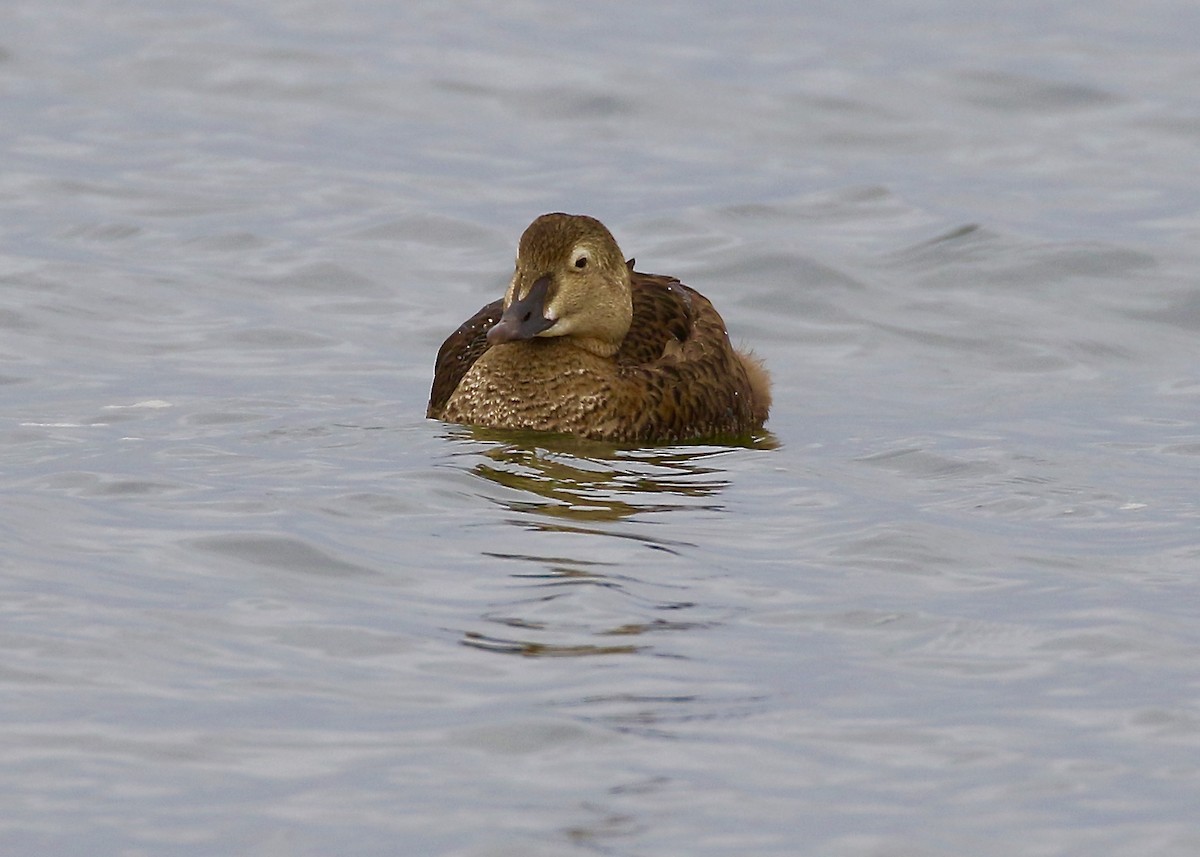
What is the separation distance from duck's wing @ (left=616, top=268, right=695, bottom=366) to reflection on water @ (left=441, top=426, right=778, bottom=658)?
21.3 inches

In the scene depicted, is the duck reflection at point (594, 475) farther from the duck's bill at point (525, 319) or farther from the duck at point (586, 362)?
the duck's bill at point (525, 319)

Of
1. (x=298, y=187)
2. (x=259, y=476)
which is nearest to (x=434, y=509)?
(x=259, y=476)

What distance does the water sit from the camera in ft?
21.1

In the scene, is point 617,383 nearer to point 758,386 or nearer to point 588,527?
point 758,386

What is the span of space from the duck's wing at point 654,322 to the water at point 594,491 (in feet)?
1.88

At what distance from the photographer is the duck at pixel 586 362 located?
1069 cm

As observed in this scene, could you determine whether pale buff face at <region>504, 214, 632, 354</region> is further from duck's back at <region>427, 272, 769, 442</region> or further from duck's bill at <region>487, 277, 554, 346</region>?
duck's back at <region>427, 272, 769, 442</region>

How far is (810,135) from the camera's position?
20.8 m

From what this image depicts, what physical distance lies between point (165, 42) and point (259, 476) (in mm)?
14403

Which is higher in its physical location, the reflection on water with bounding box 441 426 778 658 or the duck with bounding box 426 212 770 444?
the duck with bounding box 426 212 770 444

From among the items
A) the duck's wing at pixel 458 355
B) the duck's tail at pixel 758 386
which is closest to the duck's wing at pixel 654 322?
the duck's tail at pixel 758 386

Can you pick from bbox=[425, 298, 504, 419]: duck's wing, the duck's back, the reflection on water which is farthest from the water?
bbox=[425, 298, 504, 419]: duck's wing

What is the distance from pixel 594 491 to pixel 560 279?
53.0 inches

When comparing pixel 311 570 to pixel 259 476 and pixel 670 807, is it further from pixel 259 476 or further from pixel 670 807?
pixel 670 807
